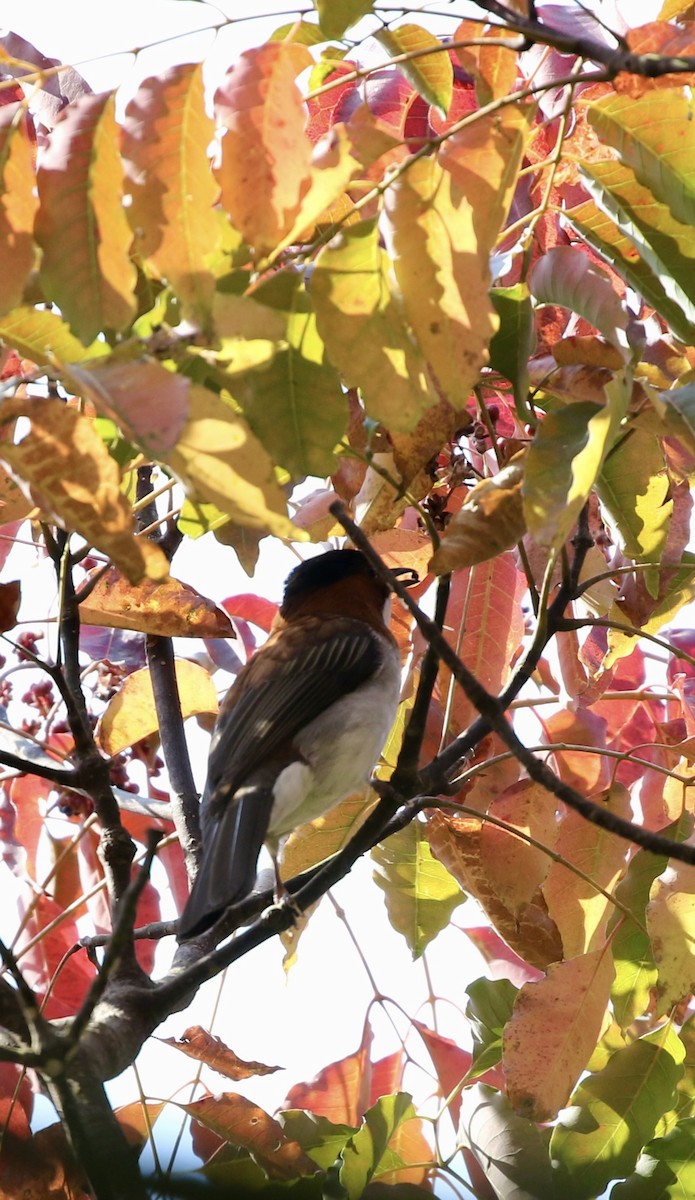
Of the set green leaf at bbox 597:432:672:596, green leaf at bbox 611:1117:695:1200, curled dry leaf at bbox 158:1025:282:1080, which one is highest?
green leaf at bbox 597:432:672:596

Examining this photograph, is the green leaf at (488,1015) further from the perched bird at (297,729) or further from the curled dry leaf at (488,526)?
the curled dry leaf at (488,526)

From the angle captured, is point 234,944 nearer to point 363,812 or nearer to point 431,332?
point 363,812

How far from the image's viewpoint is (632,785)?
3.48m

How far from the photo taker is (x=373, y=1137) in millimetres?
2562

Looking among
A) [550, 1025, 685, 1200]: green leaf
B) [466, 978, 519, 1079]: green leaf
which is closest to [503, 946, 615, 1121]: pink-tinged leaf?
[550, 1025, 685, 1200]: green leaf

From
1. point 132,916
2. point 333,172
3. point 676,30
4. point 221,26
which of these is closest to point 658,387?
point 676,30

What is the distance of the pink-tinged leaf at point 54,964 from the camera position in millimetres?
3107

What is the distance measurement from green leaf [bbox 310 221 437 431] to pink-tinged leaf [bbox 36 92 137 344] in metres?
0.27

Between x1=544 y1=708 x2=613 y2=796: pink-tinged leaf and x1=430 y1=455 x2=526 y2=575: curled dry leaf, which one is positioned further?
x1=544 y1=708 x2=613 y2=796: pink-tinged leaf

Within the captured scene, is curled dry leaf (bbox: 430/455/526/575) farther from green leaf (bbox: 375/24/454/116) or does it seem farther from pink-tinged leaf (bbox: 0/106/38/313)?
pink-tinged leaf (bbox: 0/106/38/313)

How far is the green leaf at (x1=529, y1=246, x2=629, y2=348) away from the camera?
1909 millimetres

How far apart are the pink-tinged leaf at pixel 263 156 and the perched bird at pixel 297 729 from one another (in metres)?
1.59

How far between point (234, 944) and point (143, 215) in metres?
1.49

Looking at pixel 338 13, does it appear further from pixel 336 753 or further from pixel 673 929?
pixel 336 753
